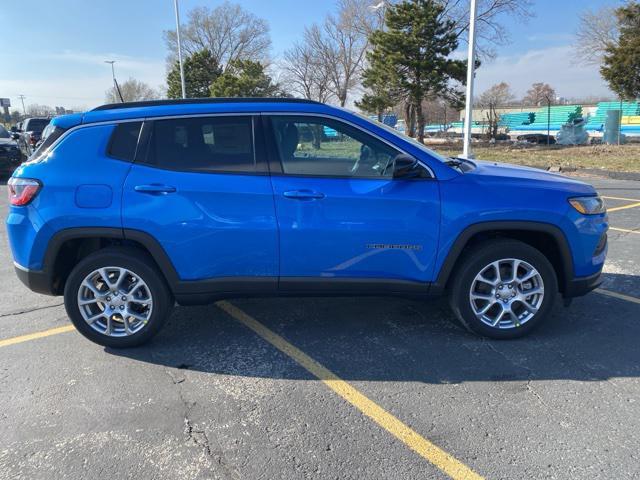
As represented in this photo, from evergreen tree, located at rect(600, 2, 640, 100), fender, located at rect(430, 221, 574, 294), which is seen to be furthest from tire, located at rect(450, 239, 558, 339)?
evergreen tree, located at rect(600, 2, 640, 100)

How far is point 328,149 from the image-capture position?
12.1 ft

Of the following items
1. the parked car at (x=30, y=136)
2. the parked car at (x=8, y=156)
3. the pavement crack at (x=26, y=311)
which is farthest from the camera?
the parked car at (x=30, y=136)

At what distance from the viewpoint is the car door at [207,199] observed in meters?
3.49

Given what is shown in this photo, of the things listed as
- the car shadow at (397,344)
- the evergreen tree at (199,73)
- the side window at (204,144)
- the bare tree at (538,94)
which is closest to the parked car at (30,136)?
the side window at (204,144)

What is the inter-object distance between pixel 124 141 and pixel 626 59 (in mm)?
28097

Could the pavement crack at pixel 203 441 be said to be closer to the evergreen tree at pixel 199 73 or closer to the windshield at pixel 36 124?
the windshield at pixel 36 124

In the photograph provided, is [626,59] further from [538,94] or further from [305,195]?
[538,94]

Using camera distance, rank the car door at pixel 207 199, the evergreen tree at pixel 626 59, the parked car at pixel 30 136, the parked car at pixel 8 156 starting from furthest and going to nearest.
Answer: the evergreen tree at pixel 626 59
the parked car at pixel 30 136
the parked car at pixel 8 156
the car door at pixel 207 199

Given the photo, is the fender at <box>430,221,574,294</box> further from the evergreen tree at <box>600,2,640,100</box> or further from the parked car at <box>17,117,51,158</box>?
the evergreen tree at <box>600,2,640,100</box>

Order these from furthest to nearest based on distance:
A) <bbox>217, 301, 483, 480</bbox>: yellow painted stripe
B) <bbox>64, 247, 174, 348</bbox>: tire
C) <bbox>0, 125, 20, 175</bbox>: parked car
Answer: <bbox>0, 125, 20, 175</bbox>: parked car < <bbox>64, 247, 174, 348</bbox>: tire < <bbox>217, 301, 483, 480</bbox>: yellow painted stripe

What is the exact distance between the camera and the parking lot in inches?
99.0

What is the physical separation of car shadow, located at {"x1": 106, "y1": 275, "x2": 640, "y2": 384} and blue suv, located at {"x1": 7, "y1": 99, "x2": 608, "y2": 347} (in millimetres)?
260

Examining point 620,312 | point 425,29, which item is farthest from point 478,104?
point 620,312

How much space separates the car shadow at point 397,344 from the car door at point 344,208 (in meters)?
0.52
